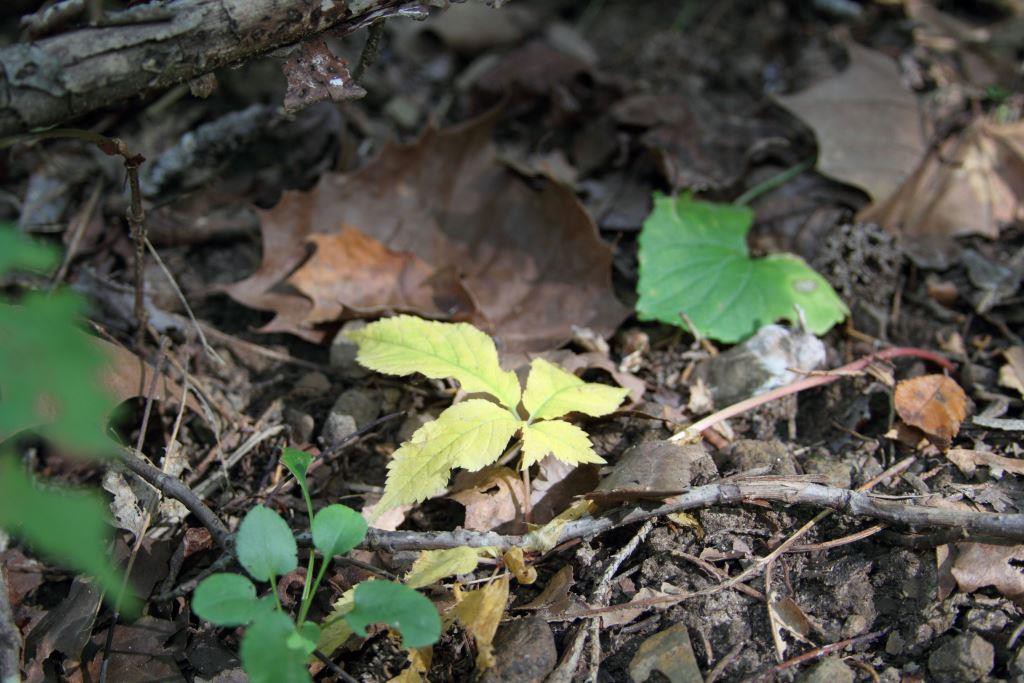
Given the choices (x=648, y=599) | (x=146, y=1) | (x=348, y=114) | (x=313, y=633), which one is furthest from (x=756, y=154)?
(x=313, y=633)

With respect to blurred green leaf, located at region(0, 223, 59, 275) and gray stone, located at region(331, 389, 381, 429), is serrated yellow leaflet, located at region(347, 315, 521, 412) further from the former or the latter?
blurred green leaf, located at region(0, 223, 59, 275)

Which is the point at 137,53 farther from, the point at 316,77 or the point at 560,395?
the point at 560,395

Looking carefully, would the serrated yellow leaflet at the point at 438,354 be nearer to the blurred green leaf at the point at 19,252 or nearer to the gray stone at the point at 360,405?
the gray stone at the point at 360,405

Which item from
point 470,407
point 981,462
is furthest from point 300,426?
point 981,462

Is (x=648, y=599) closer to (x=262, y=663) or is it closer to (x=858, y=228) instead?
(x=262, y=663)

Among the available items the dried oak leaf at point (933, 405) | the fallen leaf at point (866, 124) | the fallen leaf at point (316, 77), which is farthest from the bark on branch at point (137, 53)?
the fallen leaf at point (866, 124)
